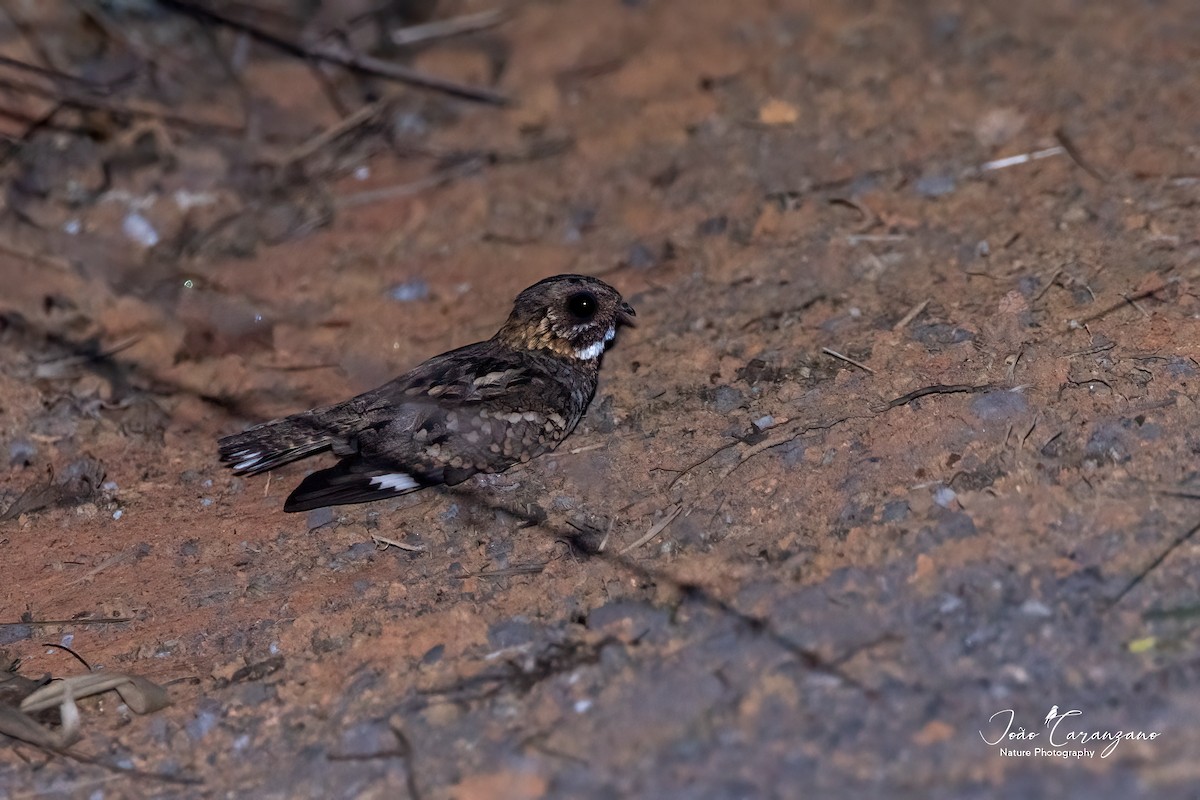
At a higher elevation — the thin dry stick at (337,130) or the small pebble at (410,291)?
the thin dry stick at (337,130)

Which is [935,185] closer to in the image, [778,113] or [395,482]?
[778,113]

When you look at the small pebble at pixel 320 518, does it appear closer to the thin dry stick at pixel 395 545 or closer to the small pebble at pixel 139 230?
the thin dry stick at pixel 395 545

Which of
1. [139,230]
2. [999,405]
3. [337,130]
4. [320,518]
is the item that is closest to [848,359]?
[999,405]

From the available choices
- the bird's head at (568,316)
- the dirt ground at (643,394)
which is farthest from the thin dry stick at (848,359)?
the bird's head at (568,316)

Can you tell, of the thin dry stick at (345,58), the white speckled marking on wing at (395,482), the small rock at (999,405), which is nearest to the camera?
the small rock at (999,405)

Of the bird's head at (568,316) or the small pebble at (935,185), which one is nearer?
the bird's head at (568,316)

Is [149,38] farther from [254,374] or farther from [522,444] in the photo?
[522,444]
